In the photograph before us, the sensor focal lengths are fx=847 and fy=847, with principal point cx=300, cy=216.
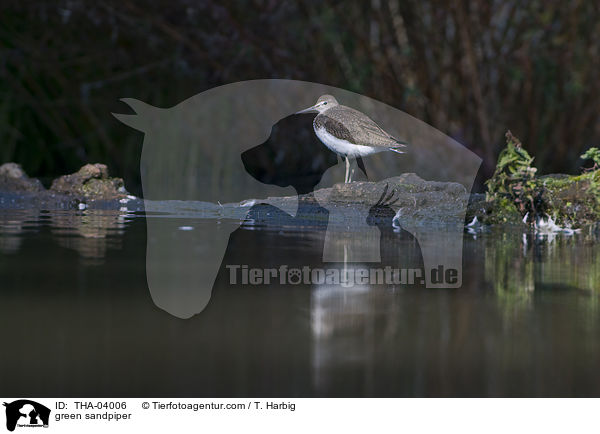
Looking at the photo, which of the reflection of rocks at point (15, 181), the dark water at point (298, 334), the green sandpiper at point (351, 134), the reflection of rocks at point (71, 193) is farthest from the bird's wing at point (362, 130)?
the reflection of rocks at point (15, 181)

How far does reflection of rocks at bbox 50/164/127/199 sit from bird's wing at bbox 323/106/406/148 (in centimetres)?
185

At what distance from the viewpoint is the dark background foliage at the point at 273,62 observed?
742 centimetres

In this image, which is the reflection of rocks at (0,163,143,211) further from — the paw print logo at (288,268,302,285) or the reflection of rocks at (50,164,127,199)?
the paw print logo at (288,268,302,285)

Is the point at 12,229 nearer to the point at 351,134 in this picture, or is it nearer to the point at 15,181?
the point at 15,181

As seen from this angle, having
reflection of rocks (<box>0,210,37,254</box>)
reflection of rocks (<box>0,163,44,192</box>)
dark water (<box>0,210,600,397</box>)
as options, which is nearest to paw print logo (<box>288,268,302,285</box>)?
dark water (<box>0,210,600,397</box>)

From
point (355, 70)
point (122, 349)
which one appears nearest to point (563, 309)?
point (122, 349)

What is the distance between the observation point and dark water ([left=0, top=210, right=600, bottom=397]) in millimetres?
2082

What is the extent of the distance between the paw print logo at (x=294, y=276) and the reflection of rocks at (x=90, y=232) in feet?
2.76

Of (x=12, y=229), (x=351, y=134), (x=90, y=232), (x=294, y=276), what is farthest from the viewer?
(x=351, y=134)

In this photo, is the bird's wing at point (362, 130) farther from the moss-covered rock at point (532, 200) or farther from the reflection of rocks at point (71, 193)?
the reflection of rocks at point (71, 193)

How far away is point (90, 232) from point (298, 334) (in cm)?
250

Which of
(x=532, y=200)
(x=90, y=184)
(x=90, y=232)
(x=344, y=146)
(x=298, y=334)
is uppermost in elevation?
(x=344, y=146)

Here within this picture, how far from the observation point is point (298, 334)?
254cm

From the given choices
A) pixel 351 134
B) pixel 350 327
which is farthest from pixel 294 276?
pixel 351 134
